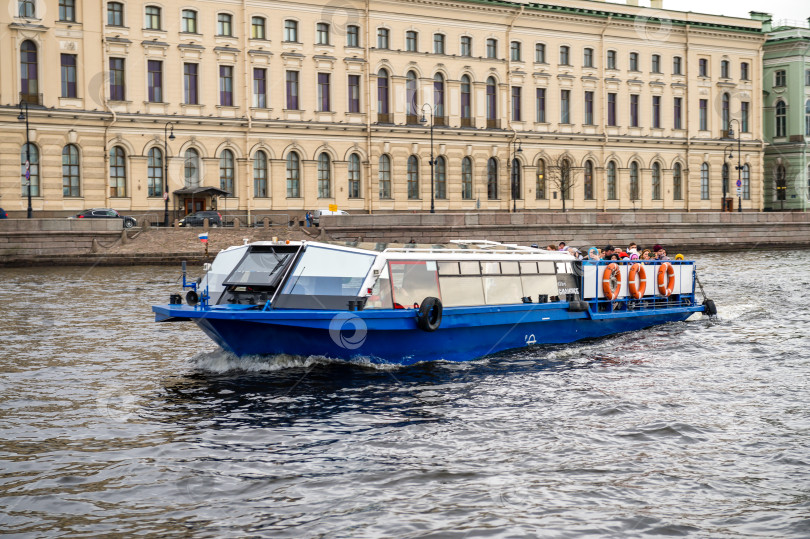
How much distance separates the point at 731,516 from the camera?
927 centimetres

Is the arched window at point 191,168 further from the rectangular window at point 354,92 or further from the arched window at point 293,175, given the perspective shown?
the rectangular window at point 354,92

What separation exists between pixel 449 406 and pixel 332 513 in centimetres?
458

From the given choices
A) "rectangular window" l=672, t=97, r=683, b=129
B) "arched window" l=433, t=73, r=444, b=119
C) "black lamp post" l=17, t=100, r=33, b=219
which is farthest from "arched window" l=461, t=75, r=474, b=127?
"black lamp post" l=17, t=100, r=33, b=219

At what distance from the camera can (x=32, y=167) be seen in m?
49.0

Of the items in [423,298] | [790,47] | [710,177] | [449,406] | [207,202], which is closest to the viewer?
[449,406]

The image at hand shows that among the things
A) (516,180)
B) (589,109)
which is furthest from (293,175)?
(589,109)

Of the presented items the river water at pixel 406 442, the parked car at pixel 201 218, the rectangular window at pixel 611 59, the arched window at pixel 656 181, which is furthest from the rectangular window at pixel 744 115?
the river water at pixel 406 442

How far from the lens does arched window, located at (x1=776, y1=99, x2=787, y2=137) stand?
78062 millimetres

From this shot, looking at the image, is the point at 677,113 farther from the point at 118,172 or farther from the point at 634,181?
the point at 118,172

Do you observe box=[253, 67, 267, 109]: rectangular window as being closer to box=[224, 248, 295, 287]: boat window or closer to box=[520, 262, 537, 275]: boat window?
box=[520, 262, 537, 275]: boat window

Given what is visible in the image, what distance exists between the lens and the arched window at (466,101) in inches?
2427

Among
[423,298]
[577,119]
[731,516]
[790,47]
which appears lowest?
[731,516]

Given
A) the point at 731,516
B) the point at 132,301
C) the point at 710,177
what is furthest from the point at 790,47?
the point at 731,516

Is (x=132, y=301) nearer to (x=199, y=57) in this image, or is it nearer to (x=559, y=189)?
(x=199, y=57)
